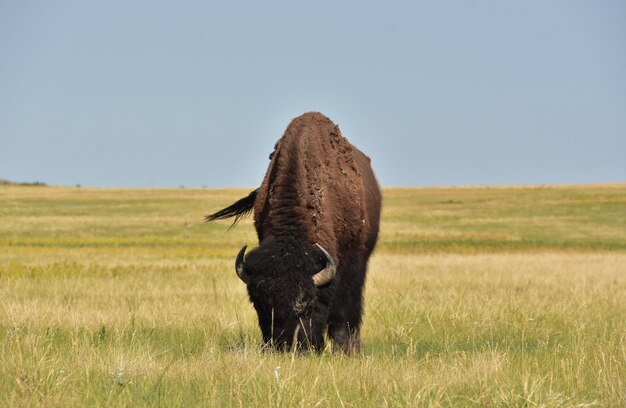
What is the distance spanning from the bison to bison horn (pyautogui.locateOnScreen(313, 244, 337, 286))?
1cm

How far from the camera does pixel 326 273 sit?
29.3ft

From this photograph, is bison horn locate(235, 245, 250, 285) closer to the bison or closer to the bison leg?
the bison

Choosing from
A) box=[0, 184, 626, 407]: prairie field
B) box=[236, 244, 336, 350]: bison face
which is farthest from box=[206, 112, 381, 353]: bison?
box=[0, 184, 626, 407]: prairie field

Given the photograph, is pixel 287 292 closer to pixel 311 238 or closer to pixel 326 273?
pixel 326 273

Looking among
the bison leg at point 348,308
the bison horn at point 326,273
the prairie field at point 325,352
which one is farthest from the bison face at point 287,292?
the bison leg at point 348,308

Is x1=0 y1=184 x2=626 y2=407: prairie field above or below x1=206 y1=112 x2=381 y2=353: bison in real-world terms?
below

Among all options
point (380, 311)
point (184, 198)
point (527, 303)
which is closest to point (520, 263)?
point (527, 303)

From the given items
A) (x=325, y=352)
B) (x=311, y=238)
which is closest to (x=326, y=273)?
(x=311, y=238)

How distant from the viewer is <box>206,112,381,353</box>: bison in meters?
8.54

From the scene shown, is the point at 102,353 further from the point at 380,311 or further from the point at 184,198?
Answer: the point at 184,198

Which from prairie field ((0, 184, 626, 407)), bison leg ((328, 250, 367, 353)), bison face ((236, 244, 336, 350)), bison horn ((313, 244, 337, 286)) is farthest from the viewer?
bison leg ((328, 250, 367, 353))

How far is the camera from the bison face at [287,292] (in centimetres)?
845

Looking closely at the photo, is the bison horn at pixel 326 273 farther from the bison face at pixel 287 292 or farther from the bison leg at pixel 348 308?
the bison leg at pixel 348 308

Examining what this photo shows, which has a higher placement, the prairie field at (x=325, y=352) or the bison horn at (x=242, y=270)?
the bison horn at (x=242, y=270)
